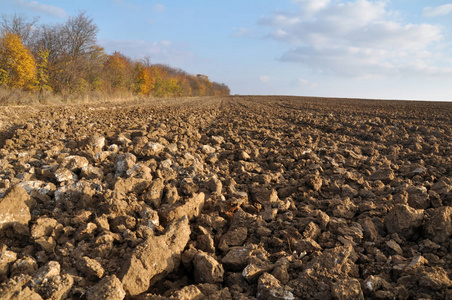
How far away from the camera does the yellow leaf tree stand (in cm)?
1825

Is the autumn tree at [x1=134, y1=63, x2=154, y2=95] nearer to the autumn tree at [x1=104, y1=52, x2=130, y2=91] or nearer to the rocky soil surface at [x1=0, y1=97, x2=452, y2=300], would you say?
the autumn tree at [x1=104, y1=52, x2=130, y2=91]

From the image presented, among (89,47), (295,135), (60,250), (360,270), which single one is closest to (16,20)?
(89,47)

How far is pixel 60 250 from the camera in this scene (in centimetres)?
238

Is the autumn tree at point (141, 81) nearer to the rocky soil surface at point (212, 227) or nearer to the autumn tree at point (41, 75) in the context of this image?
the autumn tree at point (41, 75)

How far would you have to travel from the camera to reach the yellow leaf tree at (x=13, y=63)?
18250 millimetres

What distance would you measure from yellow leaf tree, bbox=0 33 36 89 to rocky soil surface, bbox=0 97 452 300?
1811 cm

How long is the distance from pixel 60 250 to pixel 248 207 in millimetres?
2103

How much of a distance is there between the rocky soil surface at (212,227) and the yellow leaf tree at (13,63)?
18.1 m

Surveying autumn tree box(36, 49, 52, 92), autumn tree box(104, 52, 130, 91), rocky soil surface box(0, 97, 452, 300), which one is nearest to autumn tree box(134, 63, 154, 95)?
autumn tree box(104, 52, 130, 91)

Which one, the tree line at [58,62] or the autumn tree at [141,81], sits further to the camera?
the autumn tree at [141,81]

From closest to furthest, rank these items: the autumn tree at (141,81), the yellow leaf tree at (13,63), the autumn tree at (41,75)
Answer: the yellow leaf tree at (13,63) < the autumn tree at (41,75) < the autumn tree at (141,81)

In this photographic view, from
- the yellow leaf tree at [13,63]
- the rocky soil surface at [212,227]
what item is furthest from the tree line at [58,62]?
the rocky soil surface at [212,227]

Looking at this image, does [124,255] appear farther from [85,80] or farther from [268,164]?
[85,80]

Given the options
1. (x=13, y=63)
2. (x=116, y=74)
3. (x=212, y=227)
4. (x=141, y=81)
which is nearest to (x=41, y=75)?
(x=13, y=63)
